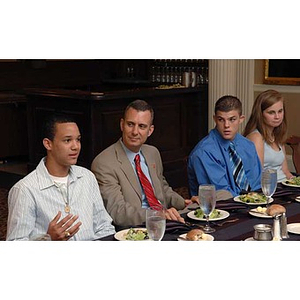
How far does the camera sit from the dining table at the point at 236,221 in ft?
7.33

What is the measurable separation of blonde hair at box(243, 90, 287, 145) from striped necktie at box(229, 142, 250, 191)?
0.31m

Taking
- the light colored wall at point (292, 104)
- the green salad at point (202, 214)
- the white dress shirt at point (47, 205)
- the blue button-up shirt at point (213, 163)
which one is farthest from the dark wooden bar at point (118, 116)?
the green salad at point (202, 214)

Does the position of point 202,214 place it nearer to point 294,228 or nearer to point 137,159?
point 294,228

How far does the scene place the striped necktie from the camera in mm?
3348

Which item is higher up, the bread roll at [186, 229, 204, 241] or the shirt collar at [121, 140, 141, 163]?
the shirt collar at [121, 140, 141, 163]

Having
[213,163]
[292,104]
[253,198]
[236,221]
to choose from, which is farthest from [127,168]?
[292,104]

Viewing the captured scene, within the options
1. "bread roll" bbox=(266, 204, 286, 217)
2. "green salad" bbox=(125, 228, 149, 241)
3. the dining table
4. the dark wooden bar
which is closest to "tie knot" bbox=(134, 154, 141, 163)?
the dining table

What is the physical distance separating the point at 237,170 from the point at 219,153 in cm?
15

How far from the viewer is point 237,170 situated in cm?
336

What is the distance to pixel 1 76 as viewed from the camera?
338 inches

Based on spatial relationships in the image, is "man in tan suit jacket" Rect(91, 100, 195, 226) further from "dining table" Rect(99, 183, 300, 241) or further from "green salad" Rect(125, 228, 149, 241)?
"green salad" Rect(125, 228, 149, 241)

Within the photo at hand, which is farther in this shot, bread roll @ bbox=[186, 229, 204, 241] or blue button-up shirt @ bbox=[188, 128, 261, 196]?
blue button-up shirt @ bbox=[188, 128, 261, 196]

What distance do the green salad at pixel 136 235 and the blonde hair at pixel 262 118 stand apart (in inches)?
61.4
